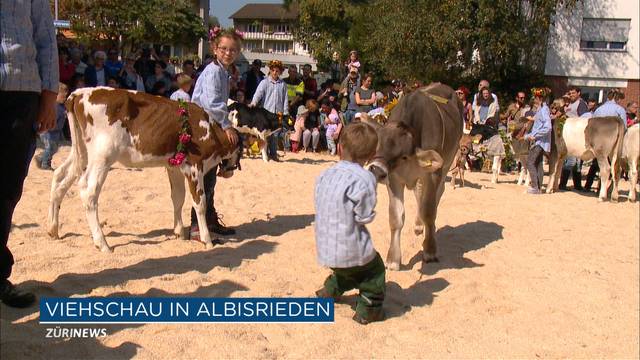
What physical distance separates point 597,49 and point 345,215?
26.9m

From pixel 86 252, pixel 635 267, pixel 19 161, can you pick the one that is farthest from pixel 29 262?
pixel 635 267

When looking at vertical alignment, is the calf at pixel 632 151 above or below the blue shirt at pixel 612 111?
below

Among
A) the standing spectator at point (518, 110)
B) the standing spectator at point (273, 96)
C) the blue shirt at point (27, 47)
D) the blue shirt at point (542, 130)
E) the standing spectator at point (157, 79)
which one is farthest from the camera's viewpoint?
the standing spectator at point (157, 79)

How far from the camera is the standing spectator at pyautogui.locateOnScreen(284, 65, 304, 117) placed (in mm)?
14852

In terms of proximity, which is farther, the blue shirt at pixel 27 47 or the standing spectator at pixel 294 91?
the standing spectator at pixel 294 91

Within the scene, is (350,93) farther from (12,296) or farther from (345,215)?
(12,296)

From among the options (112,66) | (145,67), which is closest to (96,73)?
(112,66)

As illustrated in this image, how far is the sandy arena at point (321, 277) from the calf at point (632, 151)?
2374mm

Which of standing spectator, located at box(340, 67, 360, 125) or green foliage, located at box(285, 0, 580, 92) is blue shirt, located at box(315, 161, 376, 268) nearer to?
standing spectator, located at box(340, 67, 360, 125)

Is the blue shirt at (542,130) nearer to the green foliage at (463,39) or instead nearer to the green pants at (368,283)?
the green pants at (368,283)

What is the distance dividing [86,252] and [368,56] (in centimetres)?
2528

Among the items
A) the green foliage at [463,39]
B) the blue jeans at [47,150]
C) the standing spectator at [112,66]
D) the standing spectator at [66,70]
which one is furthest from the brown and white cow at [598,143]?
the green foliage at [463,39]

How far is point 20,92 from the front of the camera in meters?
3.53

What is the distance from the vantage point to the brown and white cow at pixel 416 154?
5.00m
